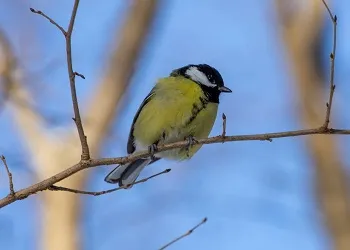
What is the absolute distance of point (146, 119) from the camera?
135 inches

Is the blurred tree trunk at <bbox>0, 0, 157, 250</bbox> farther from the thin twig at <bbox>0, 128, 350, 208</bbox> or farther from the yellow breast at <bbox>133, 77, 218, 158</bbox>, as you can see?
the thin twig at <bbox>0, 128, 350, 208</bbox>

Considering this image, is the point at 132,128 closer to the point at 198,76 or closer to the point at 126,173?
the point at 126,173

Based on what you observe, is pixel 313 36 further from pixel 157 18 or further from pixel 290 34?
pixel 157 18

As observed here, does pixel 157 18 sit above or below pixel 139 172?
above

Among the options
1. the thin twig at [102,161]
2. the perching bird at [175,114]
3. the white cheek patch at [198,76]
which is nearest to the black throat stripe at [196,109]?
the perching bird at [175,114]

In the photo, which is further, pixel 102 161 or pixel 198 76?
pixel 198 76

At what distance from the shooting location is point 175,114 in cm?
328

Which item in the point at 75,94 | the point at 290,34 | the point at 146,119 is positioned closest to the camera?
the point at 75,94

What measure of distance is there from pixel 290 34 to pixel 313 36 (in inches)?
9.6

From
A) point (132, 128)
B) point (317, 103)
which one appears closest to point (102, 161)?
point (132, 128)

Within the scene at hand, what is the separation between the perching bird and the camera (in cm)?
329

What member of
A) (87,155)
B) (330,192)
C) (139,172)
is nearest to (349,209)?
(330,192)

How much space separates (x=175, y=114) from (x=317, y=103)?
8.34ft

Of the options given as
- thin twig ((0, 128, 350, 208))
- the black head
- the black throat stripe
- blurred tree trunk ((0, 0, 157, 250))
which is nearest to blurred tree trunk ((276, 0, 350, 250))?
blurred tree trunk ((0, 0, 157, 250))
